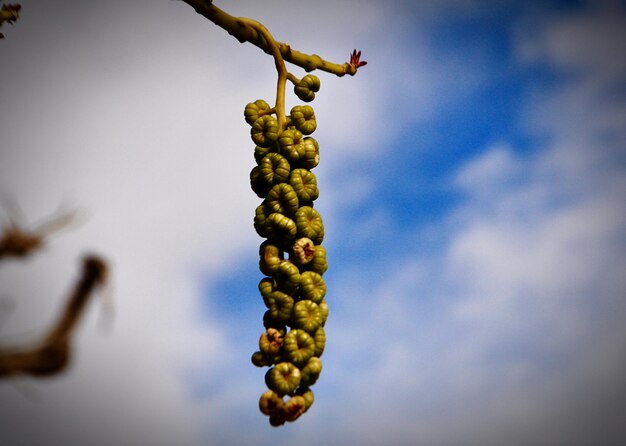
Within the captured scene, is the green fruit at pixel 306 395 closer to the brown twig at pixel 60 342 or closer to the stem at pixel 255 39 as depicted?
the stem at pixel 255 39

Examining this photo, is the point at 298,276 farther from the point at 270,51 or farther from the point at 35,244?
the point at 35,244

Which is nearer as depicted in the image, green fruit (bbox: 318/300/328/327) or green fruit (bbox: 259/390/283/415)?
green fruit (bbox: 259/390/283/415)

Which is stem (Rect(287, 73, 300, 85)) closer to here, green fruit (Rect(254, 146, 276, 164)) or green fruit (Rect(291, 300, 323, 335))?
green fruit (Rect(254, 146, 276, 164))

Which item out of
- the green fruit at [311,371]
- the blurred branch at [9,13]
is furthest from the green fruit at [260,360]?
the blurred branch at [9,13]

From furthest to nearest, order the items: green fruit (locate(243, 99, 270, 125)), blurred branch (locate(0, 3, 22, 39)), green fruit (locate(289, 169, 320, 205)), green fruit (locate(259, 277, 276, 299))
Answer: green fruit (locate(243, 99, 270, 125))
green fruit (locate(289, 169, 320, 205))
green fruit (locate(259, 277, 276, 299))
blurred branch (locate(0, 3, 22, 39))

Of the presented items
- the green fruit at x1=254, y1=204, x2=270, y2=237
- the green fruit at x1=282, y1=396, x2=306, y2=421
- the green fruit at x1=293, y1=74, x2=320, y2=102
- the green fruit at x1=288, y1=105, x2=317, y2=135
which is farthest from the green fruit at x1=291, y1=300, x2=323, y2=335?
the green fruit at x1=293, y1=74, x2=320, y2=102

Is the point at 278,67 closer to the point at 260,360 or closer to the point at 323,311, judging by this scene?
the point at 323,311

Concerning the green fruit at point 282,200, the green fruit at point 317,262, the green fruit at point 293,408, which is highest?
the green fruit at point 282,200
